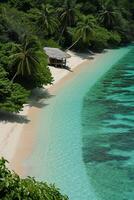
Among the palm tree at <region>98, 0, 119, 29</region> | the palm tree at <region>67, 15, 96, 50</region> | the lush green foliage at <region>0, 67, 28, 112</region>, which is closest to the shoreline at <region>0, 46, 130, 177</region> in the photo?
the lush green foliage at <region>0, 67, 28, 112</region>

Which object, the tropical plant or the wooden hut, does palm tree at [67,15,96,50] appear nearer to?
the tropical plant

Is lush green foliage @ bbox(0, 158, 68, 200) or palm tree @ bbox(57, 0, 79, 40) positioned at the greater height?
lush green foliage @ bbox(0, 158, 68, 200)

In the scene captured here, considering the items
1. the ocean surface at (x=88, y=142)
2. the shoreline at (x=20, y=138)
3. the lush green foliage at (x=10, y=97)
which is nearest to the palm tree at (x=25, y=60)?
the shoreline at (x=20, y=138)

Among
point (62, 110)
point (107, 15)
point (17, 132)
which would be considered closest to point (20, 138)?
point (17, 132)

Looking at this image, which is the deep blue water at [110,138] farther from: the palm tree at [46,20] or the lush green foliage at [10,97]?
the palm tree at [46,20]

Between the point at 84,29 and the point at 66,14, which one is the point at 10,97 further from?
the point at 66,14

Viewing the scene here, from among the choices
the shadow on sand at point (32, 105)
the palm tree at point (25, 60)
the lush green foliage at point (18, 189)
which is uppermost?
the lush green foliage at point (18, 189)
